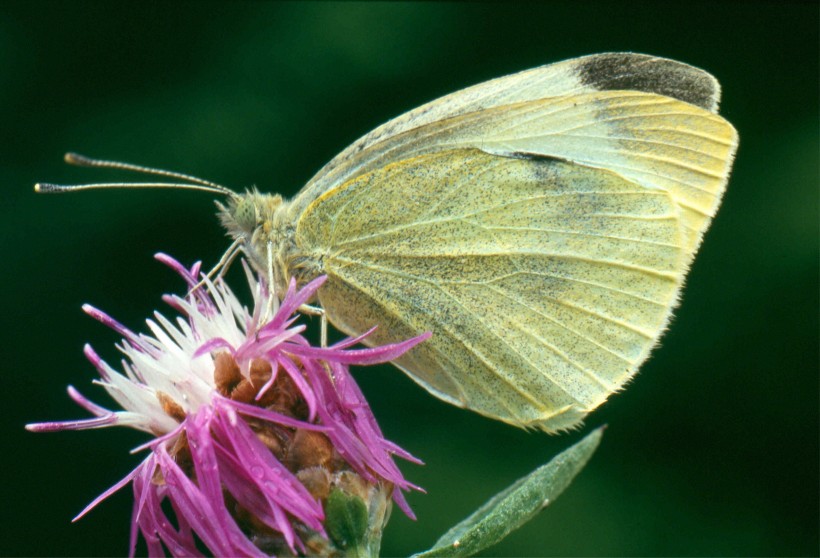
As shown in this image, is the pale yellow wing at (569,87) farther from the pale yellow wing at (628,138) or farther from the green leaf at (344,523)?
the green leaf at (344,523)

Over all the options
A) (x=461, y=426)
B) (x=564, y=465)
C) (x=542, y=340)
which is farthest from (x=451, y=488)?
(x=564, y=465)

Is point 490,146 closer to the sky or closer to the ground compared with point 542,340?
closer to the sky

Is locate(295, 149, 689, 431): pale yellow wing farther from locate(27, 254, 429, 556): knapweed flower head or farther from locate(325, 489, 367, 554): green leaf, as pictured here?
locate(325, 489, 367, 554): green leaf

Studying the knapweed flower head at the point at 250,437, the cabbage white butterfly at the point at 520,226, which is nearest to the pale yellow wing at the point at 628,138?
the cabbage white butterfly at the point at 520,226

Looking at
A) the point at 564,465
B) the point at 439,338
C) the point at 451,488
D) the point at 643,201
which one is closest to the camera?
the point at 564,465

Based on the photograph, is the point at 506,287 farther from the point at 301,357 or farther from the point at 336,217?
the point at 301,357

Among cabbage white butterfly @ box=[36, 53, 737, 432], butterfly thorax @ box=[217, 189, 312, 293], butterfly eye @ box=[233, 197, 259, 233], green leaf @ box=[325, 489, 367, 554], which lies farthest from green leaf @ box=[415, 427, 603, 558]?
butterfly eye @ box=[233, 197, 259, 233]

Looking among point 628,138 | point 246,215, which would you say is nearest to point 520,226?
point 628,138

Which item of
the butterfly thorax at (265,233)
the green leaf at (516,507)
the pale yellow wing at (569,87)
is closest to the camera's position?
the green leaf at (516,507)
